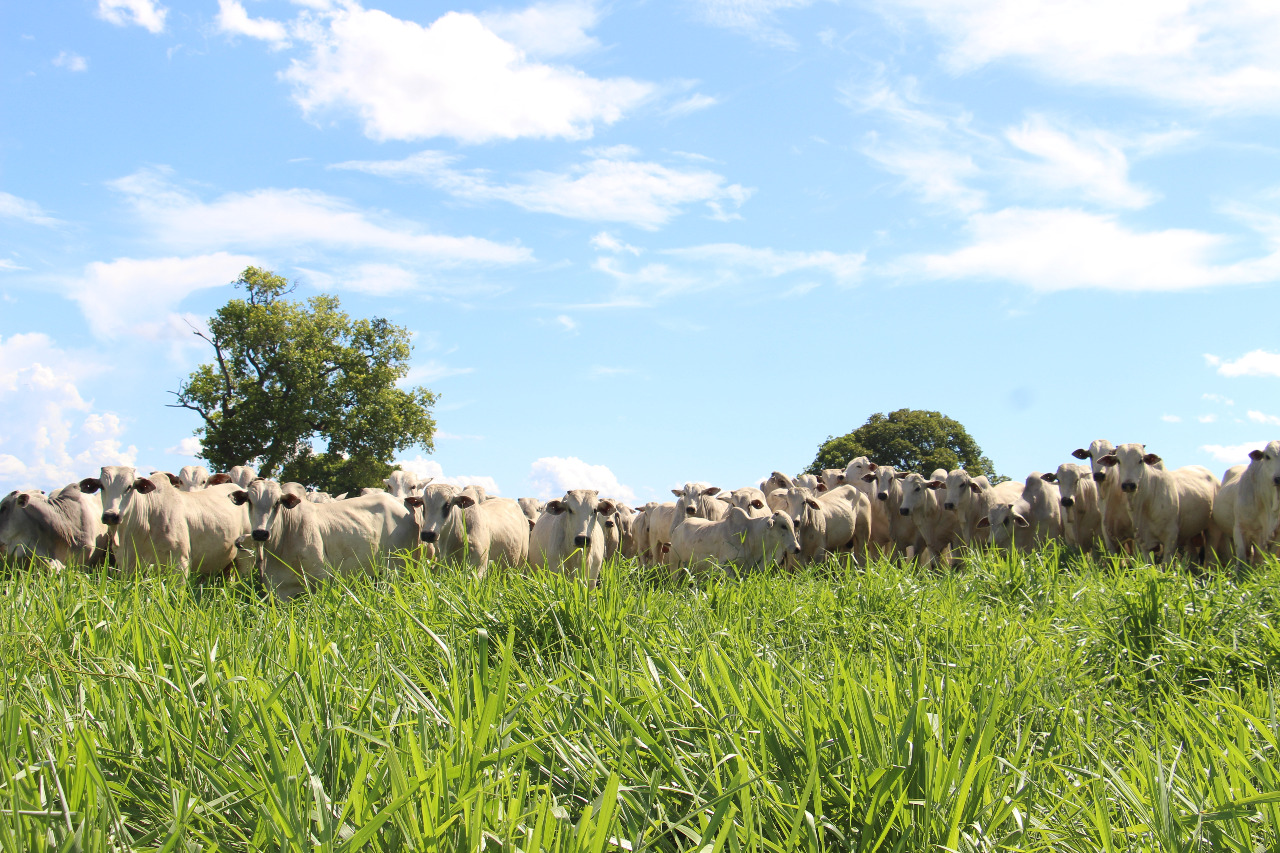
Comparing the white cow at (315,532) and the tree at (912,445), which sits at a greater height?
the tree at (912,445)

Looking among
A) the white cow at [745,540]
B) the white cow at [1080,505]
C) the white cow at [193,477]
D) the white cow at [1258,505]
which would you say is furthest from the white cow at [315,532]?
the white cow at [1258,505]

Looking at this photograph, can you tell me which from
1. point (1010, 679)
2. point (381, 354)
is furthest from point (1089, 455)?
point (381, 354)

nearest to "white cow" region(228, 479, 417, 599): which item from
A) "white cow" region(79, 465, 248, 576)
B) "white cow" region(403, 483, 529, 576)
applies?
"white cow" region(403, 483, 529, 576)

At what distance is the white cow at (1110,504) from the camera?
14898mm

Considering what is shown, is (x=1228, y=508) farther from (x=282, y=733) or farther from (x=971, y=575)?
(x=282, y=733)

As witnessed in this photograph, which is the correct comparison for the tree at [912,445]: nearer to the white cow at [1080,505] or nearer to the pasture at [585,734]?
the white cow at [1080,505]

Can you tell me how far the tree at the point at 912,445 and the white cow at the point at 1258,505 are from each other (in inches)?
1229

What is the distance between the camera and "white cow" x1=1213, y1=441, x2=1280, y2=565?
1249cm

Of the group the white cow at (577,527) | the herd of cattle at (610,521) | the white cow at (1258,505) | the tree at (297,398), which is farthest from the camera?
the tree at (297,398)

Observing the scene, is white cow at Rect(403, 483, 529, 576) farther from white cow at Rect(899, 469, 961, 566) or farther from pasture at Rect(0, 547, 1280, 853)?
white cow at Rect(899, 469, 961, 566)

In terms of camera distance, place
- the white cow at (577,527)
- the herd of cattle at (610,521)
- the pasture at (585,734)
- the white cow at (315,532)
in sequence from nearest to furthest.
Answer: the pasture at (585,734) < the white cow at (315,532) < the herd of cattle at (610,521) < the white cow at (577,527)

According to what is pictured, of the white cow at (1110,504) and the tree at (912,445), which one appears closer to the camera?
the white cow at (1110,504)

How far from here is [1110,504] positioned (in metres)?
15.2

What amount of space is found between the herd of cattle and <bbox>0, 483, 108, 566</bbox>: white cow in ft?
0.06
